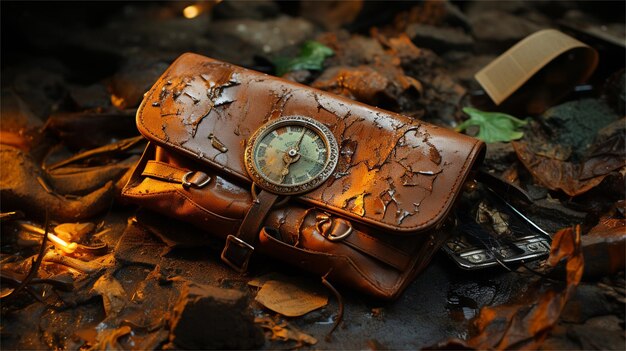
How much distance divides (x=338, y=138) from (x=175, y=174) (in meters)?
0.98

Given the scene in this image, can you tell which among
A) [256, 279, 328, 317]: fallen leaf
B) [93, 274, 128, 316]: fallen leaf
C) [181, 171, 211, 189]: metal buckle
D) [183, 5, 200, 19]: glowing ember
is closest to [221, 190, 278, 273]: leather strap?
[256, 279, 328, 317]: fallen leaf

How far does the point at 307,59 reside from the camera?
485cm

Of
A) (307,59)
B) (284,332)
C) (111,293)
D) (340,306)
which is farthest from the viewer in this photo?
(307,59)

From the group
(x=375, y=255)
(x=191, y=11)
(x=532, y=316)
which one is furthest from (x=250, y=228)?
(x=191, y=11)

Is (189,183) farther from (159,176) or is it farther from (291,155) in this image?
(291,155)

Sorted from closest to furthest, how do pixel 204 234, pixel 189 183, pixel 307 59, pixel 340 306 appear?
pixel 340 306
pixel 189 183
pixel 204 234
pixel 307 59

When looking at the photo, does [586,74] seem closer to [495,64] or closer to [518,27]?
[495,64]

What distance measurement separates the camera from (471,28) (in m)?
5.56

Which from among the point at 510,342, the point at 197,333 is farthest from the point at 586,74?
the point at 197,333

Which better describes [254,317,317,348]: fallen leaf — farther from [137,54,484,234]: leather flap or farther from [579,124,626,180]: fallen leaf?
[579,124,626,180]: fallen leaf

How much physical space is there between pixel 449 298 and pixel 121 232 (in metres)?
2.11

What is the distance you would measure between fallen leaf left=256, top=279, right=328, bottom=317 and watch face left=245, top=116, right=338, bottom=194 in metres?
0.52

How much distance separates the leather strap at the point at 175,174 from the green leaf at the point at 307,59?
1.75 metres

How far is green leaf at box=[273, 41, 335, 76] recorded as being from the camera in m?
4.74
